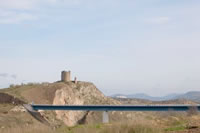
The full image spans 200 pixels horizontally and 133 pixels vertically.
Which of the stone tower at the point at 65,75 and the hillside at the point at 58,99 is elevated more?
the stone tower at the point at 65,75

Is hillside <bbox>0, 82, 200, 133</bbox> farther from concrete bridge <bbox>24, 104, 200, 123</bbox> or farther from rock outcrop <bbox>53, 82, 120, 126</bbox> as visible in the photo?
concrete bridge <bbox>24, 104, 200, 123</bbox>

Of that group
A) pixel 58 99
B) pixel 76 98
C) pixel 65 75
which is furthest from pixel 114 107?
pixel 65 75

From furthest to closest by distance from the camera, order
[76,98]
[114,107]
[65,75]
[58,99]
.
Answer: [65,75] < [76,98] < [58,99] < [114,107]

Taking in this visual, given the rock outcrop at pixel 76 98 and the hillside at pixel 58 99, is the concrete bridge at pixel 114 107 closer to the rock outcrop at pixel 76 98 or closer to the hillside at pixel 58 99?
the hillside at pixel 58 99

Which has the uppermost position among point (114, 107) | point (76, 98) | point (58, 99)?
point (76, 98)

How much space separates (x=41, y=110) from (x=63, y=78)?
39.7 meters

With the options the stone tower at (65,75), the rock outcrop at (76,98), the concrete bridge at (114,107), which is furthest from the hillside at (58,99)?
the concrete bridge at (114,107)

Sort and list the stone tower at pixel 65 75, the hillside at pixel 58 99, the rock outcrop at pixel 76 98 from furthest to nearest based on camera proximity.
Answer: the stone tower at pixel 65 75
the rock outcrop at pixel 76 98
the hillside at pixel 58 99

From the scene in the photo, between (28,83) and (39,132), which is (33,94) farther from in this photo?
(39,132)

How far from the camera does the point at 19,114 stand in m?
74.2

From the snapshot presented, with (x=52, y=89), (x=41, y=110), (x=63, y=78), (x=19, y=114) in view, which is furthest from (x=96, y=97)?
(x=19, y=114)

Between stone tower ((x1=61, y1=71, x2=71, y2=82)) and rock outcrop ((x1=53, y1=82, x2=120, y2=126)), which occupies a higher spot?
stone tower ((x1=61, y1=71, x2=71, y2=82))

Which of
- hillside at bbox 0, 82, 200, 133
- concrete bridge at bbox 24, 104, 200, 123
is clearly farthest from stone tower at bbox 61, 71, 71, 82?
concrete bridge at bbox 24, 104, 200, 123

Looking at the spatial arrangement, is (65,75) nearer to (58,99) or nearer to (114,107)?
(58,99)
